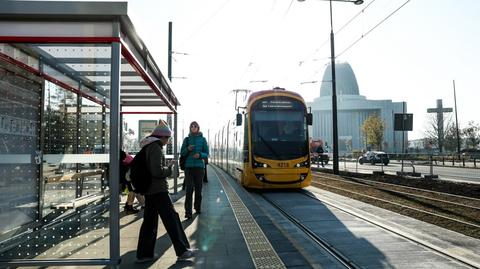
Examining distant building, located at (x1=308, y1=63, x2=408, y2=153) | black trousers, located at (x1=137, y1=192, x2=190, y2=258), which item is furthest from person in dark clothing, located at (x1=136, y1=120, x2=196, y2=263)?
distant building, located at (x1=308, y1=63, x2=408, y2=153)

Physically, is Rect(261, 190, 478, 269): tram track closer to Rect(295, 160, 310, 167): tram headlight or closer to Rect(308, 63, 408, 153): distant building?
Rect(295, 160, 310, 167): tram headlight

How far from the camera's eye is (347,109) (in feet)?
401

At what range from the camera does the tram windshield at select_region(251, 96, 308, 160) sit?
41.1ft

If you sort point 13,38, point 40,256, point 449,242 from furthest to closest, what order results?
point 449,242 → point 40,256 → point 13,38

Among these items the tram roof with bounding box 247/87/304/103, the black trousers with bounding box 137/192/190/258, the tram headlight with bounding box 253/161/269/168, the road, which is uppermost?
the tram roof with bounding box 247/87/304/103

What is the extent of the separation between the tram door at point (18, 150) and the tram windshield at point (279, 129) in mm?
7294

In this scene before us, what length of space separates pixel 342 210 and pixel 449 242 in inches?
121

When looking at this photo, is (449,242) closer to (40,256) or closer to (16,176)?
(40,256)

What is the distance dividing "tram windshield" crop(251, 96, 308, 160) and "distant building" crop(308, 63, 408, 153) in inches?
4190

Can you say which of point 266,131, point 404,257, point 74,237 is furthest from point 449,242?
point 266,131

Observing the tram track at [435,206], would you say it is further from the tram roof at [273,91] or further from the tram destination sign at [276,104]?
the tram roof at [273,91]

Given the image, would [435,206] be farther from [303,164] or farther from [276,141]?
[276,141]

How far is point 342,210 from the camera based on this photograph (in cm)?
900

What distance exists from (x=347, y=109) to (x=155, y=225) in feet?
400
